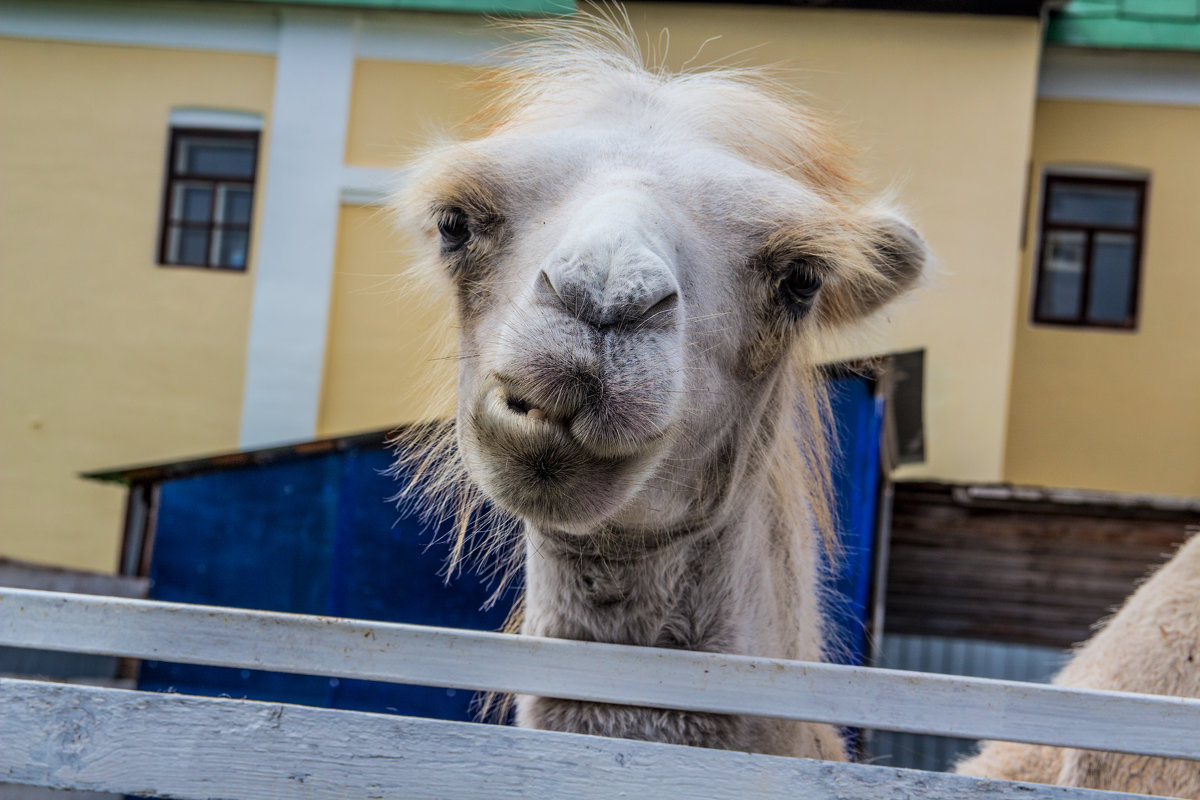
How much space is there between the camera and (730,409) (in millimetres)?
2492

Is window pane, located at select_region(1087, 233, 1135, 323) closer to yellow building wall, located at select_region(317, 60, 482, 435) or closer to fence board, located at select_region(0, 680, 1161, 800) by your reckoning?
yellow building wall, located at select_region(317, 60, 482, 435)

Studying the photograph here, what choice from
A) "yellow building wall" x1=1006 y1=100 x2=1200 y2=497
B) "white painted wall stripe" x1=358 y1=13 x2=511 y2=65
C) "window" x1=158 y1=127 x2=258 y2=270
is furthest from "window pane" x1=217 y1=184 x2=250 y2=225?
"yellow building wall" x1=1006 y1=100 x2=1200 y2=497

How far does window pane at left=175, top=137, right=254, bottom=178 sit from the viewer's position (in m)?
13.5

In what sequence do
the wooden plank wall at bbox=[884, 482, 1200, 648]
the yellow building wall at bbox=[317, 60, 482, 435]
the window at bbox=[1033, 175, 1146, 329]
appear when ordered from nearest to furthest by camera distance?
the wooden plank wall at bbox=[884, 482, 1200, 648] < the yellow building wall at bbox=[317, 60, 482, 435] < the window at bbox=[1033, 175, 1146, 329]

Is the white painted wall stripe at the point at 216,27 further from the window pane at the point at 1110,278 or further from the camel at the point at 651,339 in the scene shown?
the camel at the point at 651,339

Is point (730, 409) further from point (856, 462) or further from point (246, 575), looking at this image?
point (246, 575)

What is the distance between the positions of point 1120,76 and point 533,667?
1371 centimetres

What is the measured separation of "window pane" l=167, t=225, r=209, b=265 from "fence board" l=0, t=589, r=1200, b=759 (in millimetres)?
12376

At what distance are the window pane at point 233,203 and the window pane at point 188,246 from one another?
309 mm

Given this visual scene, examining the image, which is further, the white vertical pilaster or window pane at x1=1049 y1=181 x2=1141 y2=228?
window pane at x1=1049 y1=181 x2=1141 y2=228

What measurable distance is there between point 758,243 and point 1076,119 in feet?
41.9

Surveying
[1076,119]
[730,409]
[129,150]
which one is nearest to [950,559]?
[1076,119]

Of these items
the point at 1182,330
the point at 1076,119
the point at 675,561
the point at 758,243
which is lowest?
the point at 675,561

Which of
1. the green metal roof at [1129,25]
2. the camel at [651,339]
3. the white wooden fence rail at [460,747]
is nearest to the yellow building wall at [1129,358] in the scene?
the green metal roof at [1129,25]
